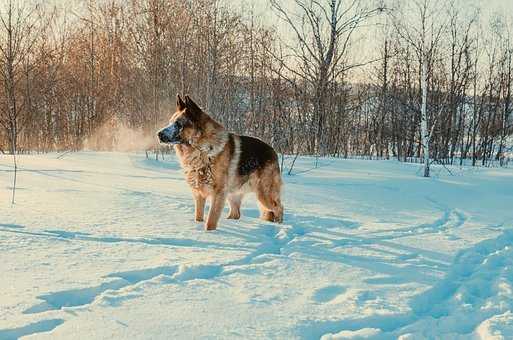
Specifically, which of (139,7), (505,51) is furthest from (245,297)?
(505,51)

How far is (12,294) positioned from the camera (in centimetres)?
272

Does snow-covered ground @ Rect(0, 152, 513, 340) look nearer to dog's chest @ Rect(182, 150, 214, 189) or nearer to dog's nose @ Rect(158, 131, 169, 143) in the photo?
dog's chest @ Rect(182, 150, 214, 189)

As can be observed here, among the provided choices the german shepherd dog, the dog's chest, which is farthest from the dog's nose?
the dog's chest

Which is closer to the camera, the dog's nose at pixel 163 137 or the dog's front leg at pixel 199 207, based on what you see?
the dog's nose at pixel 163 137

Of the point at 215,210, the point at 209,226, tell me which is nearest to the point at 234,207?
Answer: the point at 215,210

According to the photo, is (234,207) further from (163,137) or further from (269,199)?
(163,137)

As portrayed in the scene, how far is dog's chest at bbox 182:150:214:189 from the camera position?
5.23 metres

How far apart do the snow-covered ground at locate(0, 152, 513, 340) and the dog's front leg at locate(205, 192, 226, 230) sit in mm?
120

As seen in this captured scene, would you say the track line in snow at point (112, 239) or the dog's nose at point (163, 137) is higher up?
the dog's nose at point (163, 137)

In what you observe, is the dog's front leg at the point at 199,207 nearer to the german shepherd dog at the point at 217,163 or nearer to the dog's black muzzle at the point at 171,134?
the german shepherd dog at the point at 217,163

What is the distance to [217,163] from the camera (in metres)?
5.27

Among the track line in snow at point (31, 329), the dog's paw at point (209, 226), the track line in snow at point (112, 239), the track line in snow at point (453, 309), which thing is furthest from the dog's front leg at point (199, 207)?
the track line in snow at point (31, 329)

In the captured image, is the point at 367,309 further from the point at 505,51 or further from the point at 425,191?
the point at 505,51

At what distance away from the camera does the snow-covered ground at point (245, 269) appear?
2529 mm
